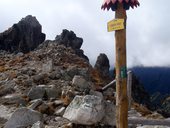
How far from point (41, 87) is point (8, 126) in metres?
3.59

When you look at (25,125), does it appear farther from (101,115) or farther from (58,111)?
(101,115)

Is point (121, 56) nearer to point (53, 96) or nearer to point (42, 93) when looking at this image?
point (53, 96)

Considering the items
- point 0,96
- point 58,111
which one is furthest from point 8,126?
point 0,96

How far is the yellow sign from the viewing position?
9.88 metres

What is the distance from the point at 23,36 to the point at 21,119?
5418 centimetres

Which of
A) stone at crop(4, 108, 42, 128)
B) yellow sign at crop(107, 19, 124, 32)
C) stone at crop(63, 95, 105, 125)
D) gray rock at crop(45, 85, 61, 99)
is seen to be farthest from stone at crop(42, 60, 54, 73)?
yellow sign at crop(107, 19, 124, 32)

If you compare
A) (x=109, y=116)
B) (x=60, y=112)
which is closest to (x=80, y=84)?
(x=60, y=112)

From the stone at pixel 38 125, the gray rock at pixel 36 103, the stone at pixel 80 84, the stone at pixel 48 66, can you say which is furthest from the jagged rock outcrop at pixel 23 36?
the stone at pixel 38 125

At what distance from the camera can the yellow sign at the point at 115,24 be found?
32.4ft

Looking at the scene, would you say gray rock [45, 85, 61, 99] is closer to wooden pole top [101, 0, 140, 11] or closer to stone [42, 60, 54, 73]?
stone [42, 60, 54, 73]

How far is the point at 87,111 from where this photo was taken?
1322 cm

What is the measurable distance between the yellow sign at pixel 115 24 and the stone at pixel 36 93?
24.4 ft

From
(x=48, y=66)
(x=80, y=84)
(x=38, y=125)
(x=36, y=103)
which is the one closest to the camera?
(x=38, y=125)

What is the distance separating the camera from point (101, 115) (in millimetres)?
13539
